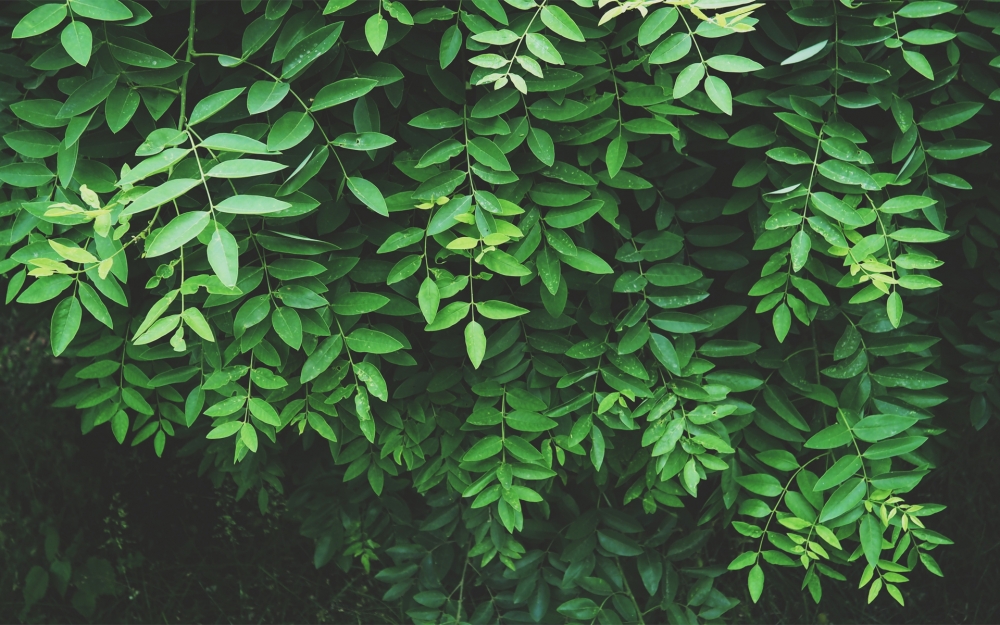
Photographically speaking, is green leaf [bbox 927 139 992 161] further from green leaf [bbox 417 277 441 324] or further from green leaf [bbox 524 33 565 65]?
green leaf [bbox 417 277 441 324]

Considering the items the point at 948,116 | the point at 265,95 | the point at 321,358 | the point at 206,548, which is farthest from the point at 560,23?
the point at 206,548

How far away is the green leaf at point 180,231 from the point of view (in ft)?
3.39

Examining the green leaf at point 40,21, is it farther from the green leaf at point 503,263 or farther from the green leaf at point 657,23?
the green leaf at point 657,23

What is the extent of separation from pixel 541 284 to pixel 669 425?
355 mm

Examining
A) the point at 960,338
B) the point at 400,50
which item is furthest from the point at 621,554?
the point at 400,50

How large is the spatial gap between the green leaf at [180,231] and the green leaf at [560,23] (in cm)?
58

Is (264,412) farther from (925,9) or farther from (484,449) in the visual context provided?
(925,9)

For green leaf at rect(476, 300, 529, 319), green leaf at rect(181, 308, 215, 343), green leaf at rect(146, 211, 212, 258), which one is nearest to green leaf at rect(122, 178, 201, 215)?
green leaf at rect(146, 211, 212, 258)

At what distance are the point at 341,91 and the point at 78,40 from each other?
39cm

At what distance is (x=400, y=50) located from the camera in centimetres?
141

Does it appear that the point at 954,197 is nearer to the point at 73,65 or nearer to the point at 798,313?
the point at 798,313

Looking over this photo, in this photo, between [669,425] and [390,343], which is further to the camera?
[669,425]

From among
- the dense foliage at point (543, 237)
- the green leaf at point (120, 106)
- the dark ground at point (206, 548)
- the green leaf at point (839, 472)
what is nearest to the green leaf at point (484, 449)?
the dense foliage at point (543, 237)

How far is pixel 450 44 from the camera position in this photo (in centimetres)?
129
